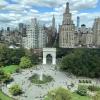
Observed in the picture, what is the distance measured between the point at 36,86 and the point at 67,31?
59.8 metres

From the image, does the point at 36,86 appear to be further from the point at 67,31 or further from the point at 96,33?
the point at 96,33

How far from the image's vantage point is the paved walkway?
40.8m

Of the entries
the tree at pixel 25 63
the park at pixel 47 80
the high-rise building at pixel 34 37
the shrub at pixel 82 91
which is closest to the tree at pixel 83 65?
the park at pixel 47 80

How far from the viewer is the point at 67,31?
342ft

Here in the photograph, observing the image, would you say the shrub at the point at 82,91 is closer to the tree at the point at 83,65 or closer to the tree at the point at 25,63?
the tree at the point at 83,65

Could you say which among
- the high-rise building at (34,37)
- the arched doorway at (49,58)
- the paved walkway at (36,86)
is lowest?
the paved walkway at (36,86)

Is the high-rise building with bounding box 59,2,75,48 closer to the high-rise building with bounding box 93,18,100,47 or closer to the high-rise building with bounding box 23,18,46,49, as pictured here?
the high-rise building with bounding box 23,18,46,49

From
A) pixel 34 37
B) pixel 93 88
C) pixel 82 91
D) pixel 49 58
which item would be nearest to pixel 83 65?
pixel 93 88

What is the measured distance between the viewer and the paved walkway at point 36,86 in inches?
1607

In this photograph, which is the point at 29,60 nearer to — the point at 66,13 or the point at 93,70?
the point at 93,70

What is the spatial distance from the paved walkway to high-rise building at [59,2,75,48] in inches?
1690

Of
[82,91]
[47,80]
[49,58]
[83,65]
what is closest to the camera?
[82,91]

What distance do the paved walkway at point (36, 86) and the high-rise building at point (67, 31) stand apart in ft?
141

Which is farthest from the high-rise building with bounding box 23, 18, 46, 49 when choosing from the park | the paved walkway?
the paved walkway
